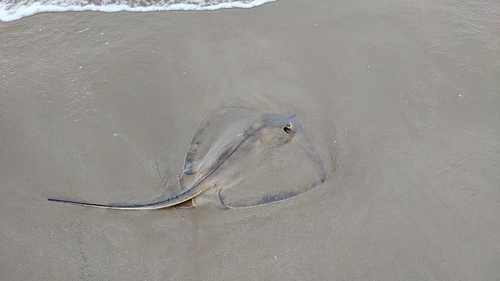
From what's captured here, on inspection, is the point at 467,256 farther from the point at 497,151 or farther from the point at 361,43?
the point at 361,43

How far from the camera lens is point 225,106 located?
4.61 m

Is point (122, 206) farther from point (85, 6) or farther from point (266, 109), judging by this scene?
point (85, 6)

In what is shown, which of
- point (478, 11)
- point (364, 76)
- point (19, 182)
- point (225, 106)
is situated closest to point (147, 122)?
point (225, 106)

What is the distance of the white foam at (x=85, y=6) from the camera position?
232 inches

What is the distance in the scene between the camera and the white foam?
5.89m

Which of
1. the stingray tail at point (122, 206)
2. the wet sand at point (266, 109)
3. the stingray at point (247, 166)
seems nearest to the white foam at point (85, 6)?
the wet sand at point (266, 109)

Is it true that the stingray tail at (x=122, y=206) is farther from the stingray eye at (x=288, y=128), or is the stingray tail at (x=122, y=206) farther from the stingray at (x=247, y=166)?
the stingray eye at (x=288, y=128)

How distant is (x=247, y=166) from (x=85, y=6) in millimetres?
4297

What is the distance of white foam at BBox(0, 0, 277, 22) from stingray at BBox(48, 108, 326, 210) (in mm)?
2740

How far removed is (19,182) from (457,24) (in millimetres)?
6250

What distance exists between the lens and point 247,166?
376cm

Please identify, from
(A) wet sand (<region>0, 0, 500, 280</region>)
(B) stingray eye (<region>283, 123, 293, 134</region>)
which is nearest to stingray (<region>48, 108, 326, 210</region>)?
(B) stingray eye (<region>283, 123, 293, 134</region>)

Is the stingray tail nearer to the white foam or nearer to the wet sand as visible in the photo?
the wet sand

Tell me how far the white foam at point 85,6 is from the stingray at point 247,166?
2.74 metres
